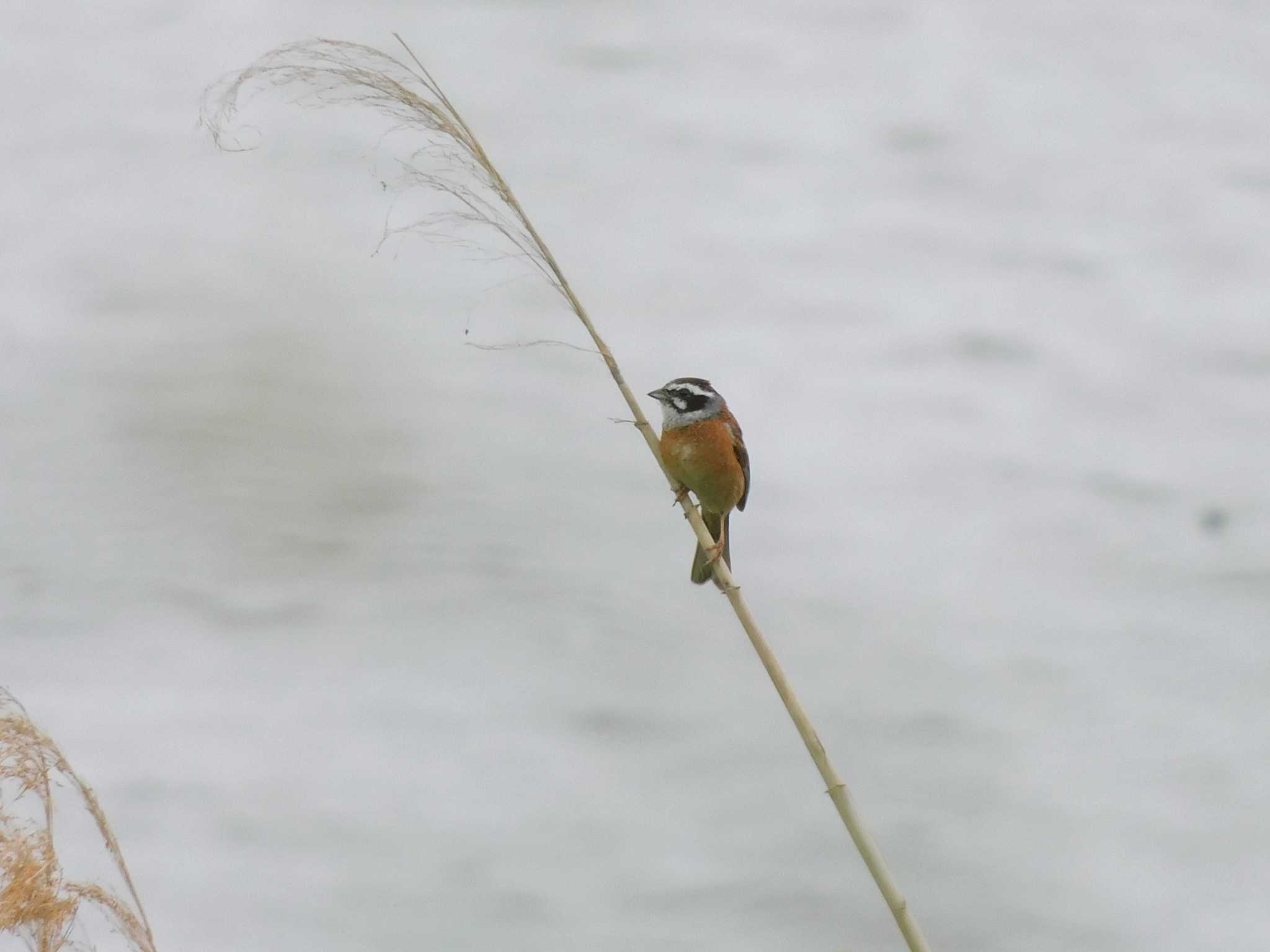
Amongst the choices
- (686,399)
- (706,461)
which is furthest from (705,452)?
(686,399)

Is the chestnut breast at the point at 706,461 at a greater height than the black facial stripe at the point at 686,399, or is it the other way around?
the black facial stripe at the point at 686,399

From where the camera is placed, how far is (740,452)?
4.30m

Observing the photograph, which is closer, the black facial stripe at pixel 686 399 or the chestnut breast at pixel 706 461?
the chestnut breast at pixel 706 461

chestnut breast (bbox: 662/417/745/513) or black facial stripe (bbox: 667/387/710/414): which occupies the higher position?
black facial stripe (bbox: 667/387/710/414)

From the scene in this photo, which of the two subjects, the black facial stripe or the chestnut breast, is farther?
the black facial stripe

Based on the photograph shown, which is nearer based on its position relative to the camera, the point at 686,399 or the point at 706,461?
the point at 706,461

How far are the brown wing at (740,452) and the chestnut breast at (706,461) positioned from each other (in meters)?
0.05

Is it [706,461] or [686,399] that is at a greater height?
[686,399]

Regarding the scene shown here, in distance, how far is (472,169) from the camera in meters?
1.99

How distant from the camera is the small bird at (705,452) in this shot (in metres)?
4.06

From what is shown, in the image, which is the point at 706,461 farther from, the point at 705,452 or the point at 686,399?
the point at 686,399

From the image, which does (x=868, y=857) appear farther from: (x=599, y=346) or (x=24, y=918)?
(x=24, y=918)

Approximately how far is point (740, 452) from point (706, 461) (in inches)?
10.4

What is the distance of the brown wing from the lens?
4262 millimetres
